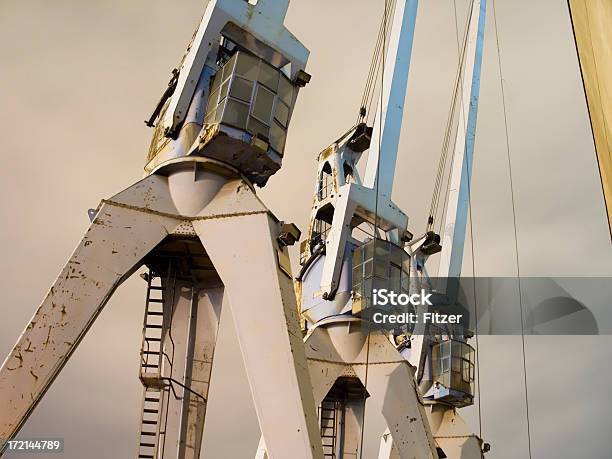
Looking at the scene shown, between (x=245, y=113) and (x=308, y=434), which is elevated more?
(x=245, y=113)

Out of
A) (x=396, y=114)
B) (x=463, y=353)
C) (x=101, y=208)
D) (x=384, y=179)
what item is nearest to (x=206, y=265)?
(x=101, y=208)

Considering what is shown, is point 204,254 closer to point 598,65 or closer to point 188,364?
point 188,364

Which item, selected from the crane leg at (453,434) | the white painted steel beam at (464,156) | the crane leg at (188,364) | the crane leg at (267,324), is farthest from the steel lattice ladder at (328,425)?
the crane leg at (267,324)

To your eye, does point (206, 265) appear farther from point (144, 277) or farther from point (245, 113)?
point (245, 113)

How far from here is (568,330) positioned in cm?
975

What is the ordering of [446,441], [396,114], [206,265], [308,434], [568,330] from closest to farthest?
[568,330] < [308,434] < [206,265] < [396,114] < [446,441]

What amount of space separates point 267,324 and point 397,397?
29.5 feet

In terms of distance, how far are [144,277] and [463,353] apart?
51.3ft

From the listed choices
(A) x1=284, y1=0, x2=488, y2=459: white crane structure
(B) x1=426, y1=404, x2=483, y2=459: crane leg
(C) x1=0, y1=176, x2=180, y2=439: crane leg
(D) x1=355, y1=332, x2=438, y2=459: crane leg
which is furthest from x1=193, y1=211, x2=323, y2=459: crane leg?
(B) x1=426, y1=404, x2=483, y2=459: crane leg

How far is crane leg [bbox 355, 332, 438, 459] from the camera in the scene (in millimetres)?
18484

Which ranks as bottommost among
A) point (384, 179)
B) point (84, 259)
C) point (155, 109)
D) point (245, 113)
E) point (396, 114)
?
point (84, 259)

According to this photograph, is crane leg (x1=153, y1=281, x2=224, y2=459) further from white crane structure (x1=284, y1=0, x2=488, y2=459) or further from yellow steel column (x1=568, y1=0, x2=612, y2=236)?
yellow steel column (x1=568, y1=0, x2=612, y2=236)

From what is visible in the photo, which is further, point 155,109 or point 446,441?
point 446,441

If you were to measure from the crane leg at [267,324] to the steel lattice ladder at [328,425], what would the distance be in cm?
1153
